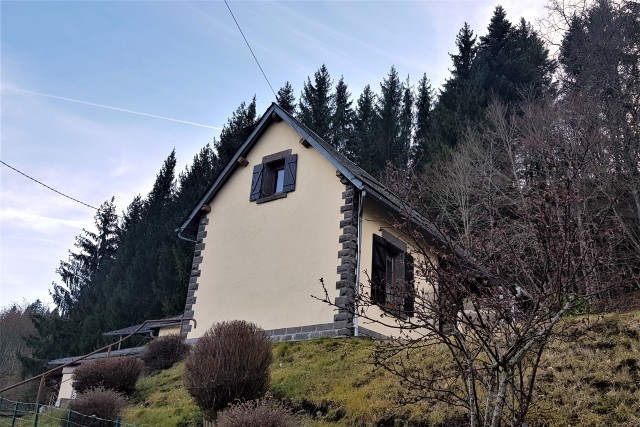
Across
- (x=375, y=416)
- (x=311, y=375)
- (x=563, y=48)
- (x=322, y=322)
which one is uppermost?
(x=563, y=48)

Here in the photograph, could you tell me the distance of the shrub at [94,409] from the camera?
9.24 m

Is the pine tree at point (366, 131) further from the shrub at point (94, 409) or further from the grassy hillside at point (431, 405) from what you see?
the shrub at point (94, 409)

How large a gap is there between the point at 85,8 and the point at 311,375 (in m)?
9.02

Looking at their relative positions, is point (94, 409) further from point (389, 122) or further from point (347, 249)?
point (389, 122)

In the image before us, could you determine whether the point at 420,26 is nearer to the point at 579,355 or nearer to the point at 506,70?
the point at 579,355

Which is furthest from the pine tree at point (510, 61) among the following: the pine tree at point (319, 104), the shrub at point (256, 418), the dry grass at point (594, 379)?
the shrub at point (256, 418)

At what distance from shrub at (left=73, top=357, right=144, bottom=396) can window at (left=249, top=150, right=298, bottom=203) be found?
5.48 m

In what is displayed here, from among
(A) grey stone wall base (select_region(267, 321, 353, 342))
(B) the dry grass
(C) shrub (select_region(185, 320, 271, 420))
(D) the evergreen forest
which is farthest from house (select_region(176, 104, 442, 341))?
(D) the evergreen forest

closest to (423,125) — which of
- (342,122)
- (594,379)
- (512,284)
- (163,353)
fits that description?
(342,122)

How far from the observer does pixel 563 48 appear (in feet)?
71.1

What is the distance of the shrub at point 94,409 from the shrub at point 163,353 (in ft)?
14.2

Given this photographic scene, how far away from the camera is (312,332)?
12477 mm

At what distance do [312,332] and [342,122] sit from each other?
26119 mm

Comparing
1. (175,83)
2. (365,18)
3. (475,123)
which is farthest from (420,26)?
(475,123)
